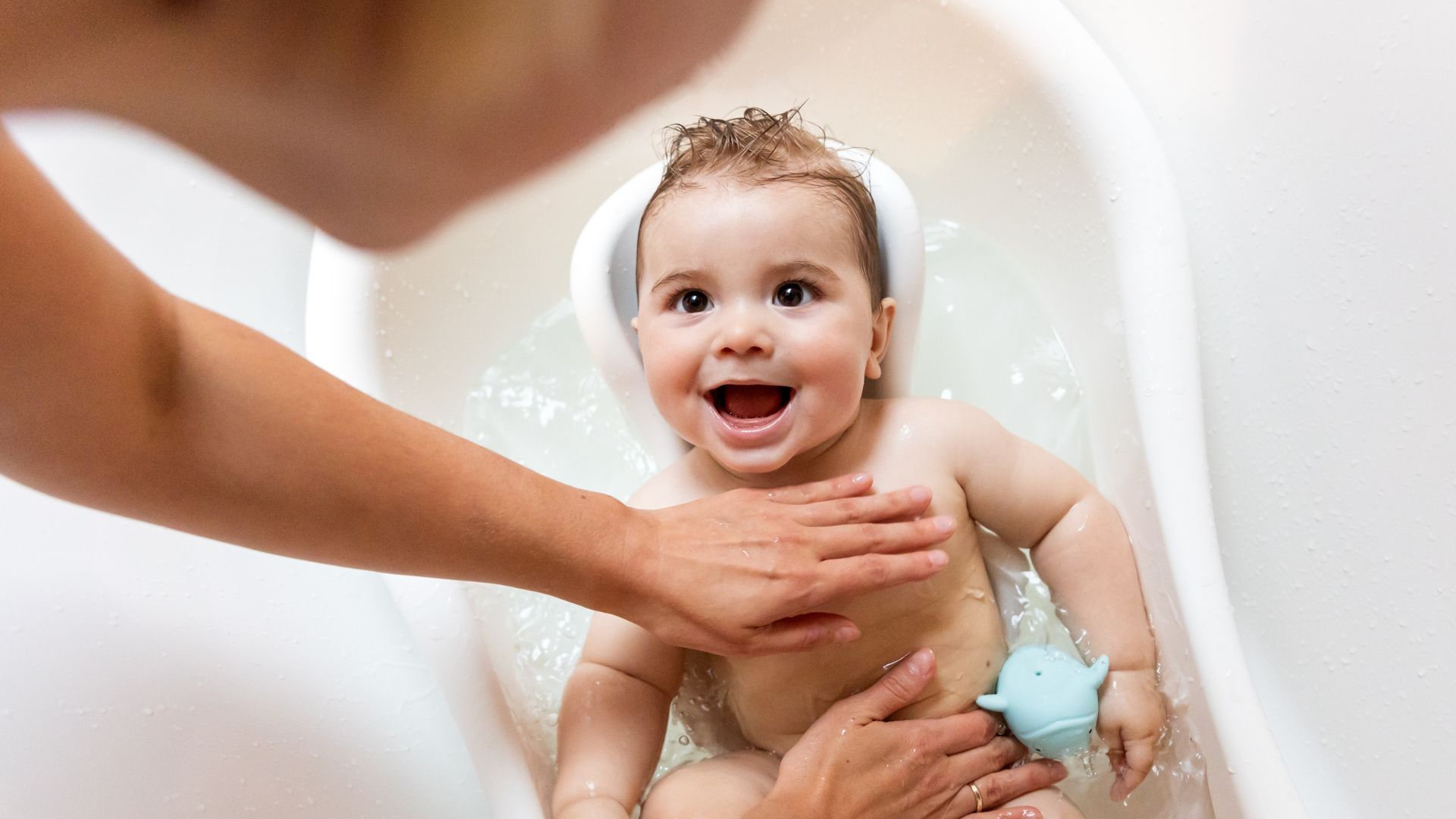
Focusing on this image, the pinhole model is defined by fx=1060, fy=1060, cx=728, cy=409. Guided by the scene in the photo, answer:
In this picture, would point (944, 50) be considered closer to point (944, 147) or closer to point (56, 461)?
point (944, 147)

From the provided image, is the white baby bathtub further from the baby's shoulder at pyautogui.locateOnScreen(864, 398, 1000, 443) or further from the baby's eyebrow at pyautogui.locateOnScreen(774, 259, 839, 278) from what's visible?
the baby's eyebrow at pyautogui.locateOnScreen(774, 259, 839, 278)

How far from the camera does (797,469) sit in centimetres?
101

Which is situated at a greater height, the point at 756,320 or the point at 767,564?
the point at 756,320

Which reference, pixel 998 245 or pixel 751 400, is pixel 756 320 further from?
pixel 998 245

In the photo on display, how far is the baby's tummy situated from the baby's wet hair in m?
0.31

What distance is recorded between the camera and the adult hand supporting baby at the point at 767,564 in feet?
2.82

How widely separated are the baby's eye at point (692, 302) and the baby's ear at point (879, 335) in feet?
A: 0.54

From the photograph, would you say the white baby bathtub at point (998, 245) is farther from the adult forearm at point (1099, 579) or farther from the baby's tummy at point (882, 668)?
the baby's tummy at point (882, 668)

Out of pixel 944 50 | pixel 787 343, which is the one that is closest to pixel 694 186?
pixel 787 343

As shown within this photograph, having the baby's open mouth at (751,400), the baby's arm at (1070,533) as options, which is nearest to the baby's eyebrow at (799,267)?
the baby's open mouth at (751,400)

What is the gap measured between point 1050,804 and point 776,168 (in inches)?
24.2

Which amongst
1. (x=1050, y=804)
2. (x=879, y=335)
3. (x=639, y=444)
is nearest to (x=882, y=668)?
(x=1050, y=804)

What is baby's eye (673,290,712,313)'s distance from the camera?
0.95 metres

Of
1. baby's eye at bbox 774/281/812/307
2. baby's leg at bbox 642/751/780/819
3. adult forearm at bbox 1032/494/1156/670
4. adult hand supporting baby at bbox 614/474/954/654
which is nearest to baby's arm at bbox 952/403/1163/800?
adult forearm at bbox 1032/494/1156/670
